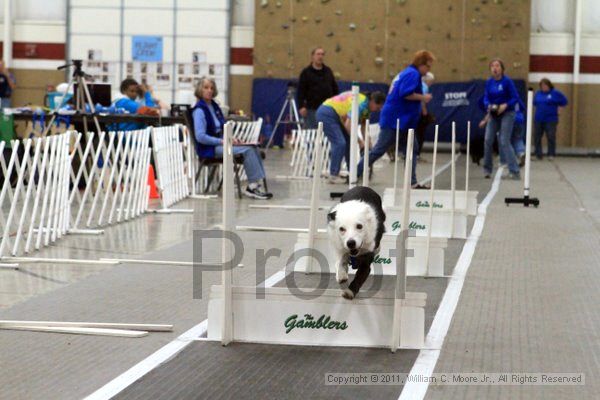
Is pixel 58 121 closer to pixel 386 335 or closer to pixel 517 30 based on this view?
pixel 386 335

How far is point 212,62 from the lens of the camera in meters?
29.7

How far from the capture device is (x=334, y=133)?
16406 millimetres

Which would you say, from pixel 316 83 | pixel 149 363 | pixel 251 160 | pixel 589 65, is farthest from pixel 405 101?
pixel 589 65

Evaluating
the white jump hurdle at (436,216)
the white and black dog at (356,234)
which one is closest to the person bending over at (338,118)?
the white jump hurdle at (436,216)

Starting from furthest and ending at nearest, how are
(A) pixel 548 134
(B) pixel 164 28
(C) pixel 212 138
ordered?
1. (B) pixel 164 28
2. (A) pixel 548 134
3. (C) pixel 212 138

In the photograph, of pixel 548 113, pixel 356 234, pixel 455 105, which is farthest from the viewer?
pixel 455 105

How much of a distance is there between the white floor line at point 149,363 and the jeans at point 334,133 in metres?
9.98

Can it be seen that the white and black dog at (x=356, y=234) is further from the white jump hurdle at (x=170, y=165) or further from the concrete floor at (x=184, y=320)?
the white jump hurdle at (x=170, y=165)

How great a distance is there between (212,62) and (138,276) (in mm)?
21959

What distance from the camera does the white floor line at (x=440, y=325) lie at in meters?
5.05

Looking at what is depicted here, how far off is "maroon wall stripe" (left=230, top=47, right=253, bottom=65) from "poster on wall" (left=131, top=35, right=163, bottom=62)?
5.90ft

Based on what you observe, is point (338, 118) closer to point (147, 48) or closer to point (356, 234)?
point (356, 234)

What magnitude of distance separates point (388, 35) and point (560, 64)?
4294mm

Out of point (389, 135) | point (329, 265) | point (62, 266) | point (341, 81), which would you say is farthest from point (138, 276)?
point (341, 81)
